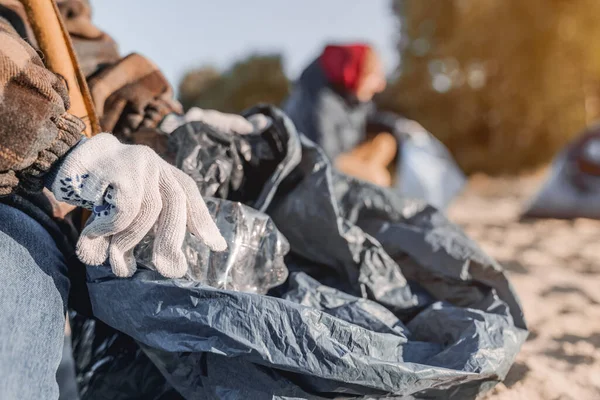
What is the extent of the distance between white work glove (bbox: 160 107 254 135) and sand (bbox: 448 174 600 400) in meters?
0.76

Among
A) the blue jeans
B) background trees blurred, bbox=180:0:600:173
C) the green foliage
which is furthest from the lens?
the green foliage

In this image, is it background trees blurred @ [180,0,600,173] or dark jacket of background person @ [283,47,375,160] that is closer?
dark jacket of background person @ [283,47,375,160]

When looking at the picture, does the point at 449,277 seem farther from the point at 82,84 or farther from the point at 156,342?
the point at 82,84

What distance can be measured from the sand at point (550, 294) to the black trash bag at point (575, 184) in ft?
0.21

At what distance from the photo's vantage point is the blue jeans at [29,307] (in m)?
0.64

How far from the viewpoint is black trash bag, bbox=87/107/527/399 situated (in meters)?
0.79

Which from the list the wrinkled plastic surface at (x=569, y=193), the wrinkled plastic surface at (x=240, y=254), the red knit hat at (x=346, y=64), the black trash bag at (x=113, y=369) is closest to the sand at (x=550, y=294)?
the wrinkled plastic surface at (x=569, y=193)

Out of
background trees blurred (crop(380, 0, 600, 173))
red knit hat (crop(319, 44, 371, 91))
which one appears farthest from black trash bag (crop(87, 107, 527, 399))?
A: background trees blurred (crop(380, 0, 600, 173))

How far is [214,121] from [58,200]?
0.43 m

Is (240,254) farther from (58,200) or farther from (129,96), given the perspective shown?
(129,96)

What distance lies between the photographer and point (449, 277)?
1.08 meters

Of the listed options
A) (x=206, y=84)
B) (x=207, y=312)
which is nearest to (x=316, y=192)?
(x=207, y=312)

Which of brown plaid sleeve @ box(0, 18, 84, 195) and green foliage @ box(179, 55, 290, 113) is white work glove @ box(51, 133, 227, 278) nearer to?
Answer: brown plaid sleeve @ box(0, 18, 84, 195)

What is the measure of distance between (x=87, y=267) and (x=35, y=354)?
0.19m
